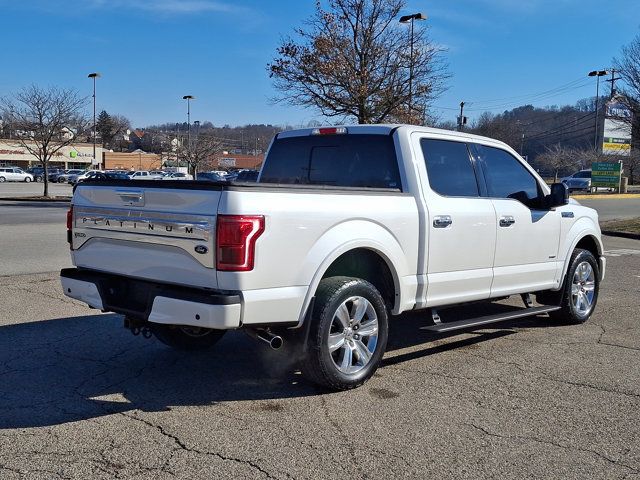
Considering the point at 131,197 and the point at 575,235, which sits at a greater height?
the point at 131,197

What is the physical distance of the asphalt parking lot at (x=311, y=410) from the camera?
3717 mm

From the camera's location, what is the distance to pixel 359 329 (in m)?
5.00

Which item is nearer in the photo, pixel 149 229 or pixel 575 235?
pixel 149 229

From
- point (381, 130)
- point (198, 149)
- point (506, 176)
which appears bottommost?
point (506, 176)

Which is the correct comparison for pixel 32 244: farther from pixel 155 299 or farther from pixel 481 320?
pixel 481 320

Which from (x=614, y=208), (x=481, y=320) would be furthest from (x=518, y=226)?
(x=614, y=208)

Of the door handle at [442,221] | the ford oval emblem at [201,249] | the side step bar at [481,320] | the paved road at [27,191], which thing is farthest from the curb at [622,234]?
the paved road at [27,191]

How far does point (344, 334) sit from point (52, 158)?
3585 inches

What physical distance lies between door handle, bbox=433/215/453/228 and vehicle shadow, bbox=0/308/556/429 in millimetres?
1250

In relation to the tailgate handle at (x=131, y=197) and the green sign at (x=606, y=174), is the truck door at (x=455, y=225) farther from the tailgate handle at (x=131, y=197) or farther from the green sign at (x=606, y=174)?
the green sign at (x=606, y=174)

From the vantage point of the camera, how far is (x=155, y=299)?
442cm

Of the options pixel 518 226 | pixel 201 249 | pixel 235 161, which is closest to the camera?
pixel 201 249

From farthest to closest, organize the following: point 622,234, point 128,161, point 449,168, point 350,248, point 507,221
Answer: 1. point 128,161
2. point 622,234
3. point 507,221
4. point 449,168
5. point 350,248

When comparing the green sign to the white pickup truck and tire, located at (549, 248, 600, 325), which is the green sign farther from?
the white pickup truck
